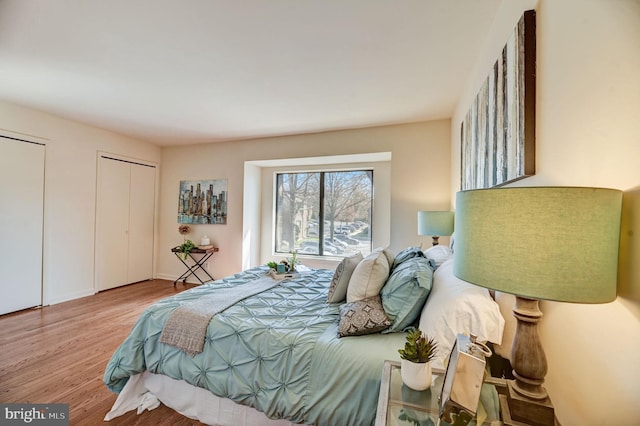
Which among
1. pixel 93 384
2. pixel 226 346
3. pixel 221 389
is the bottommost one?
pixel 93 384

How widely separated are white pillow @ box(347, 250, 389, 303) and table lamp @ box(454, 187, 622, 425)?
38.1 inches

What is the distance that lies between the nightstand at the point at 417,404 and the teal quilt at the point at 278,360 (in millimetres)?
235

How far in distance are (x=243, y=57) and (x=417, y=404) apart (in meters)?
2.47

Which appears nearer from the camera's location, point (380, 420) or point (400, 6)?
point (380, 420)

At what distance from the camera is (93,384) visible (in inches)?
80.4

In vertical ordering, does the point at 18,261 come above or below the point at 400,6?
below

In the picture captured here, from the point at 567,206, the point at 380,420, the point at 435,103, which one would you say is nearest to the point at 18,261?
the point at 380,420

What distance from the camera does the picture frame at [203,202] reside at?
4.74 metres

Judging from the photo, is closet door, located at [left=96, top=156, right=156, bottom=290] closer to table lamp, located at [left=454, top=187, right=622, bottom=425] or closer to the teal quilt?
the teal quilt

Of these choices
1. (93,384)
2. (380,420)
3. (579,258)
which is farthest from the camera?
(93,384)

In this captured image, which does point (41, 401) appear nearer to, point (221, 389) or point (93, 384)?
point (93, 384)

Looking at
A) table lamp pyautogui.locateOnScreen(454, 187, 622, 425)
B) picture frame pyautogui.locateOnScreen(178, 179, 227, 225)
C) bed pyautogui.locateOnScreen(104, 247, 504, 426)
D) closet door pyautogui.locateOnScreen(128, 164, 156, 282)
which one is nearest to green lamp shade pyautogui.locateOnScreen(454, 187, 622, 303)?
→ table lamp pyautogui.locateOnScreen(454, 187, 622, 425)

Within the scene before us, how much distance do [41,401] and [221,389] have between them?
1406 mm

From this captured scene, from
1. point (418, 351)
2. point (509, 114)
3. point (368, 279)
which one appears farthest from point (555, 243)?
point (368, 279)
